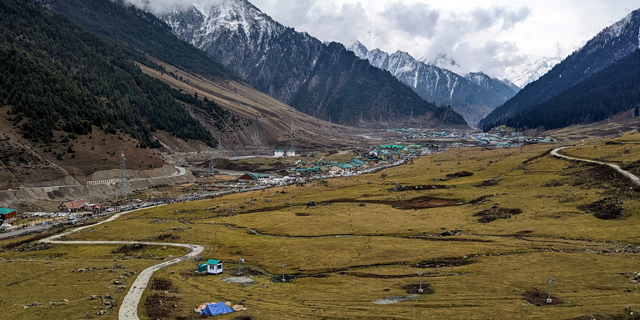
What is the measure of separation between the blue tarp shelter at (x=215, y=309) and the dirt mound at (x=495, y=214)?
5799 centimetres

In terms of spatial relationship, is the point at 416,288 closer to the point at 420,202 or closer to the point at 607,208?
the point at 607,208

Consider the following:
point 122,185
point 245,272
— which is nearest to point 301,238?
point 245,272

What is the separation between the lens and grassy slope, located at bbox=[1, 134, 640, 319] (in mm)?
44969

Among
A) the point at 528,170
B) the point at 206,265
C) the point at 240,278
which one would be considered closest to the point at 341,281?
the point at 240,278

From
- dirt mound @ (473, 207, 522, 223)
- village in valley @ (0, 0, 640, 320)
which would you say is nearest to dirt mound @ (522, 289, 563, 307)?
village in valley @ (0, 0, 640, 320)

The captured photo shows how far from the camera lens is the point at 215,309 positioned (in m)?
44.9

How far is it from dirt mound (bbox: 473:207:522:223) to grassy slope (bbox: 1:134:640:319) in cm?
234

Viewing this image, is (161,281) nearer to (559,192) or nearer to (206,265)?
(206,265)

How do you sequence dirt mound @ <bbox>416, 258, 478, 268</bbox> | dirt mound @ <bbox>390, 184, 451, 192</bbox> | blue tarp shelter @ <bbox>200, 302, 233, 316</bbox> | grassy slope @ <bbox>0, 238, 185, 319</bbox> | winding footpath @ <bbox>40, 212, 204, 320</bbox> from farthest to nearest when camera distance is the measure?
1. dirt mound @ <bbox>390, 184, 451, 192</bbox>
2. dirt mound @ <bbox>416, 258, 478, 268</bbox>
3. winding footpath @ <bbox>40, 212, 204, 320</bbox>
4. grassy slope @ <bbox>0, 238, 185, 319</bbox>
5. blue tarp shelter @ <bbox>200, 302, 233, 316</bbox>

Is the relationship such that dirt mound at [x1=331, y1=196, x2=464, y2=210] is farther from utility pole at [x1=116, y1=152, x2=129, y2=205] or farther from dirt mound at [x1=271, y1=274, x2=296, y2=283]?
utility pole at [x1=116, y1=152, x2=129, y2=205]

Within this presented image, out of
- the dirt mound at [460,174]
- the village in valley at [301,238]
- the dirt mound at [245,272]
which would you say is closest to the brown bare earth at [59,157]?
the village in valley at [301,238]

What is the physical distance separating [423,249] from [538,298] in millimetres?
24048

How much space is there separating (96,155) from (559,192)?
13774cm

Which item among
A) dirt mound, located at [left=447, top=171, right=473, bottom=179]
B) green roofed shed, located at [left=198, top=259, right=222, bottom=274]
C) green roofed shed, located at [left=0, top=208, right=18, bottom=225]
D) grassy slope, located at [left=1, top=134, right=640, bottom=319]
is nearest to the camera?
grassy slope, located at [left=1, top=134, right=640, bottom=319]
